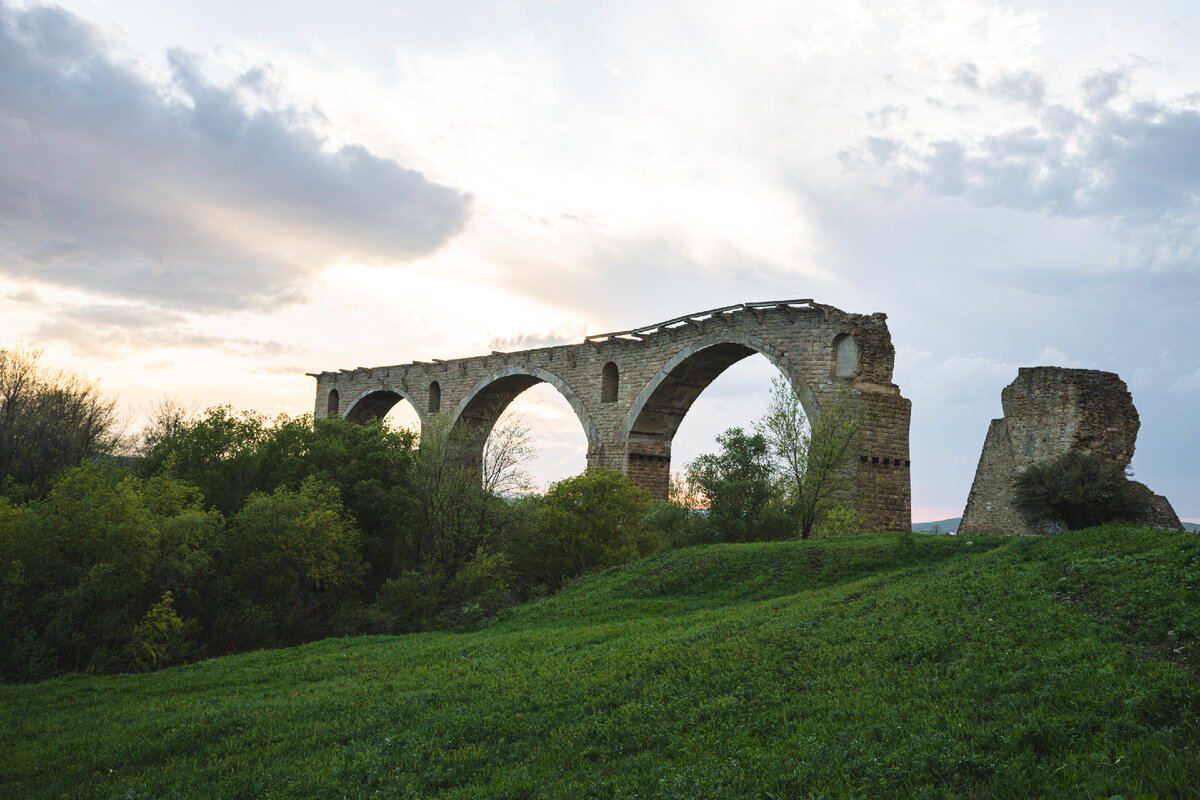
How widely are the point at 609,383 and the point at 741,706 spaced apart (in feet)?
58.2

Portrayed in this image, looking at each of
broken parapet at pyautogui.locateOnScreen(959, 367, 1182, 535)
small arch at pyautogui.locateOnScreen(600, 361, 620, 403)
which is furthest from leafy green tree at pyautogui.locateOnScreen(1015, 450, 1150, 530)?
small arch at pyautogui.locateOnScreen(600, 361, 620, 403)

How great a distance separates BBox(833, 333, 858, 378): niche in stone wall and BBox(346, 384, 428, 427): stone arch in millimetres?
18978

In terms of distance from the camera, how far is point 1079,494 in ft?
43.0

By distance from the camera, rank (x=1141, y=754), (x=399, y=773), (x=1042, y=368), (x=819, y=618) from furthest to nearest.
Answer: (x=1042, y=368) → (x=819, y=618) → (x=399, y=773) → (x=1141, y=754)

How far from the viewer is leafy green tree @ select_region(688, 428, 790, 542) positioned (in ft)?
51.3

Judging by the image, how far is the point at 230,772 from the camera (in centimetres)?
589

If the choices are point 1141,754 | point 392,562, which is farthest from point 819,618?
point 392,562

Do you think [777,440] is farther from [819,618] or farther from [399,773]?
[399,773]

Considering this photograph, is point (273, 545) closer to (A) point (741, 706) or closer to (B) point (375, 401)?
(A) point (741, 706)

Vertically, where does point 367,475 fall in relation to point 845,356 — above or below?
below

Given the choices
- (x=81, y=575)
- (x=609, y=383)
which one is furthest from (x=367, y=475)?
(x=609, y=383)

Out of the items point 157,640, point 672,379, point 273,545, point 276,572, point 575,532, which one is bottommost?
point 157,640

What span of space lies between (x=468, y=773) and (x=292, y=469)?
13257mm

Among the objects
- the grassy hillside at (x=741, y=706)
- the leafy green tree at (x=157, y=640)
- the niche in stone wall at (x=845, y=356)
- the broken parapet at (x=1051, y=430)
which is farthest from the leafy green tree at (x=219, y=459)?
the broken parapet at (x=1051, y=430)
